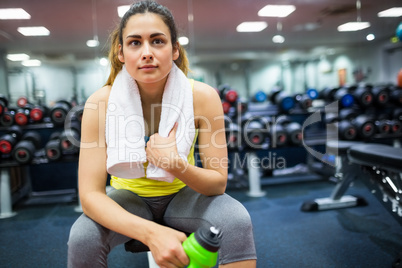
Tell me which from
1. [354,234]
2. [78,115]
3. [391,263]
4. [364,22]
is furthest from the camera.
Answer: [364,22]

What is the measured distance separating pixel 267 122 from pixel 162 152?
8.24 feet

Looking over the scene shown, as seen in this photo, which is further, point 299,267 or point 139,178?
point 299,267

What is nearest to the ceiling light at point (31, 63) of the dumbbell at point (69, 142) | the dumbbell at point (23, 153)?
the dumbbell at point (23, 153)

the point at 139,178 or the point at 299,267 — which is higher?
the point at 139,178

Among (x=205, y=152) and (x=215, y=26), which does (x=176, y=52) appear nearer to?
(x=205, y=152)

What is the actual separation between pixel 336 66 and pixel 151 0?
21.1 feet

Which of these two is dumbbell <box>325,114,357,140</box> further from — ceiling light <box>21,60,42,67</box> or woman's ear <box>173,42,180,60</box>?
ceiling light <box>21,60,42,67</box>

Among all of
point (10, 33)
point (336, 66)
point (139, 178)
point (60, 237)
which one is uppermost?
point (10, 33)

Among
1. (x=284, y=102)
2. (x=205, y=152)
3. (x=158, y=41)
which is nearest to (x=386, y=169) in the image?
(x=205, y=152)

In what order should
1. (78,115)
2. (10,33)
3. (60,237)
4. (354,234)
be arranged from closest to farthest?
(354,234) → (60,237) → (78,115) → (10,33)

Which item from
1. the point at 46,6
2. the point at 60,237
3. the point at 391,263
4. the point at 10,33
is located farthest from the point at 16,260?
the point at 10,33

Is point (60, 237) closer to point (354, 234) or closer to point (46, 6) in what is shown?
point (354, 234)

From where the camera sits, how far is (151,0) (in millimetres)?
1027

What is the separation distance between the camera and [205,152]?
3.26ft
